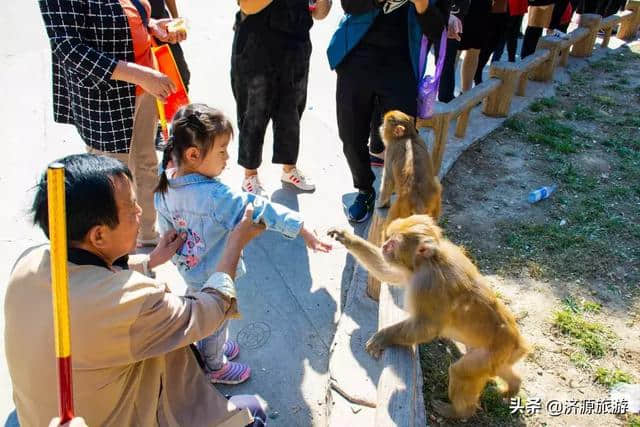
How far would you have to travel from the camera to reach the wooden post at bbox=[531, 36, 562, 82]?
22.1ft

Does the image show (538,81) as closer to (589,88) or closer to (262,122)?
(589,88)

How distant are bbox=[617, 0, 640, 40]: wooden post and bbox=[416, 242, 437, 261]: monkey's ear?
10144mm

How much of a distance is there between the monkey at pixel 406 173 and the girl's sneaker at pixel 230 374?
3.96 feet

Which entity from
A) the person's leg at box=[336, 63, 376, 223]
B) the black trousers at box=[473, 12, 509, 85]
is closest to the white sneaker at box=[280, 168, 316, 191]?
the person's leg at box=[336, 63, 376, 223]

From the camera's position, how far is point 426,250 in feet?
7.51

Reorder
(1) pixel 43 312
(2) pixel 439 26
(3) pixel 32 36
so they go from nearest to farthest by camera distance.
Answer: (1) pixel 43 312, (2) pixel 439 26, (3) pixel 32 36

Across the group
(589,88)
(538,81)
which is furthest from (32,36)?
(589,88)

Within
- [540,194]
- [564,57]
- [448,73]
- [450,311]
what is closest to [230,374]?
[450,311]

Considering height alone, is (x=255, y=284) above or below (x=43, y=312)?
below

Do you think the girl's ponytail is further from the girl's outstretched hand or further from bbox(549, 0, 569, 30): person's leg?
bbox(549, 0, 569, 30): person's leg

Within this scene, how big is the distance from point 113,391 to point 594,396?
98.2 inches

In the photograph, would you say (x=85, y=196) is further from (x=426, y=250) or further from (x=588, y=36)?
(x=588, y=36)

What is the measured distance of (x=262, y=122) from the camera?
151 inches

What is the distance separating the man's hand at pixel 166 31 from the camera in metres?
2.96
